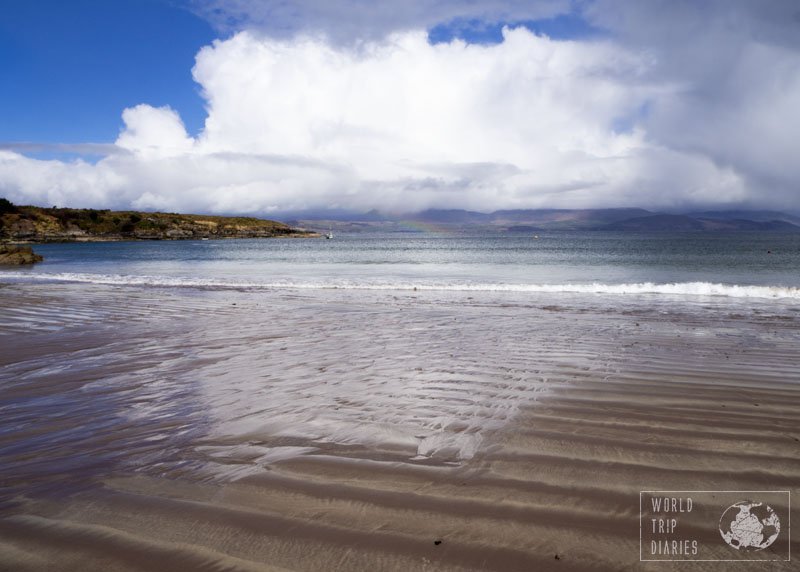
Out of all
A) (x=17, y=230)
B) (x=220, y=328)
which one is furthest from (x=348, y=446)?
(x=17, y=230)

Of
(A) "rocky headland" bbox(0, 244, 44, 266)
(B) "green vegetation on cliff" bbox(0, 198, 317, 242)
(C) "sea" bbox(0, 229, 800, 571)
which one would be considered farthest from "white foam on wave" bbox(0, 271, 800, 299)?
(B) "green vegetation on cliff" bbox(0, 198, 317, 242)

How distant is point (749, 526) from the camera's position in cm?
347

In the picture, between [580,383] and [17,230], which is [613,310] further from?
[17,230]

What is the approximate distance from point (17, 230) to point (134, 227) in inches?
1017

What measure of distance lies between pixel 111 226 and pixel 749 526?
441 ft

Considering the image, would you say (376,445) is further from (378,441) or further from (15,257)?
(15,257)

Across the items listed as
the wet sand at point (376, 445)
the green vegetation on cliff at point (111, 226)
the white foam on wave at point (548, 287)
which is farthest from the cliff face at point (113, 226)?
the wet sand at point (376, 445)

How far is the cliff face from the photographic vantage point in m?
96.9

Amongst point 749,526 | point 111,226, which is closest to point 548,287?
point 749,526

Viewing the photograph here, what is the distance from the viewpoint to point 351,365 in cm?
845

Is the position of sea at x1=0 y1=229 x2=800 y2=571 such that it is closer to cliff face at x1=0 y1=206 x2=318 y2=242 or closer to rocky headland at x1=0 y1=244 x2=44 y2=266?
rocky headland at x1=0 y1=244 x2=44 y2=266

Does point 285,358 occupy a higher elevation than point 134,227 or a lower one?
lower

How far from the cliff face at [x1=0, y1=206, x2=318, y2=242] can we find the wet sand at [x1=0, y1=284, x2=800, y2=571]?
106357mm

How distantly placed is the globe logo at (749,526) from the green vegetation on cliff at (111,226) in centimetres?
11333
